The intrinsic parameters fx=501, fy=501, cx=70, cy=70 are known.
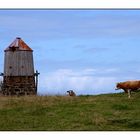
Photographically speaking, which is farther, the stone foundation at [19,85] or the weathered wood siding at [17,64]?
the weathered wood siding at [17,64]

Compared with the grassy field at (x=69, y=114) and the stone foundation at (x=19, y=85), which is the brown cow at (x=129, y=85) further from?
the stone foundation at (x=19, y=85)

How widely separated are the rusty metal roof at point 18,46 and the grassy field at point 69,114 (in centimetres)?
1866

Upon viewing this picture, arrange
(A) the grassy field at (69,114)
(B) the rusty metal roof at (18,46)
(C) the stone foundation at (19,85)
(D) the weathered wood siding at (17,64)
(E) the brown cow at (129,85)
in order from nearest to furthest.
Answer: (A) the grassy field at (69,114), (E) the brown cow at (129,85), (C) the stone foundation at (19,85), (D) the weathered wood siding at (17,64), (B) the rusty metal roof at (18,46)

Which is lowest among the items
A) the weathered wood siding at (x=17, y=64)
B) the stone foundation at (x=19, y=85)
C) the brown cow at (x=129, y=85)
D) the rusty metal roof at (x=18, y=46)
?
the brown cow at (x=129, y=85)

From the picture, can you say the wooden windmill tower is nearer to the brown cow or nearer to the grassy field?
the brown cow

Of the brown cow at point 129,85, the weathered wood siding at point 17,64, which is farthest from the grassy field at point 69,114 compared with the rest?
the weathered wood siding at point 17,64

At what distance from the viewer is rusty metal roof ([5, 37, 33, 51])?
39781 millimetres

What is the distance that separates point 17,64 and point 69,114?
22.7m

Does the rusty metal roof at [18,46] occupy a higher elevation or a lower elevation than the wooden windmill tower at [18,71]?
higher

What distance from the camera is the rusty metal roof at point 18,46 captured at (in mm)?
39781

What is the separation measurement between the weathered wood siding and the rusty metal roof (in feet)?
0.87

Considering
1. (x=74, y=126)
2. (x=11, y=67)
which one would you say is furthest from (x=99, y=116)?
(x=11, y=67)
